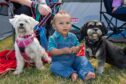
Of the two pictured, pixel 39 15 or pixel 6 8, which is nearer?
pixel 39 15

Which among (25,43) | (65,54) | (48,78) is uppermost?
(25,43)

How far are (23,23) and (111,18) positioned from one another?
7.98 feet

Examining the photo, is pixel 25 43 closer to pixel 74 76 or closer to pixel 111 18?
pixel 74 76

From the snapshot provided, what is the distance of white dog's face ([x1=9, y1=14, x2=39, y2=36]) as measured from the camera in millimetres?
4582

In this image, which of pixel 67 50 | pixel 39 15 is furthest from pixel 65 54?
pixel 39 15

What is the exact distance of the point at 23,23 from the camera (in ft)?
15.1

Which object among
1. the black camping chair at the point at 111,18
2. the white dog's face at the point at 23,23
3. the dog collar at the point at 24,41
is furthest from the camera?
the black camping chair at the point at 111,18

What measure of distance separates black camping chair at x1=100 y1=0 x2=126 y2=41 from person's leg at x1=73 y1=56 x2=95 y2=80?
72.5 inches

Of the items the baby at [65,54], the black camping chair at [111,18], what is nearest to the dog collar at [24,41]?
the baby at [65,54]

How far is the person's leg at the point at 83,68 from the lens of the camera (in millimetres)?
4391

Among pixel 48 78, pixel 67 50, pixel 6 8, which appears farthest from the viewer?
pixel 6 8

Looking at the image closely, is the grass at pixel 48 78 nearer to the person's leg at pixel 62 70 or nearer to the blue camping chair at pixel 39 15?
the person's leg at pixel 62 70

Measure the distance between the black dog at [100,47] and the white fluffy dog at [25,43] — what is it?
62 centimetres

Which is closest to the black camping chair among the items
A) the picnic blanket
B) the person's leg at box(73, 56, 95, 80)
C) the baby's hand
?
the picnic blanket
